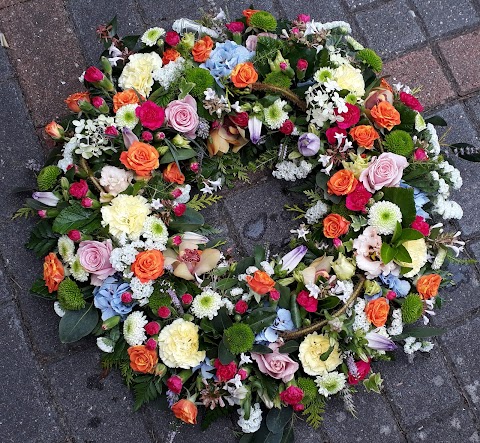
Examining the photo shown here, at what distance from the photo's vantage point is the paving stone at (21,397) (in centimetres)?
232

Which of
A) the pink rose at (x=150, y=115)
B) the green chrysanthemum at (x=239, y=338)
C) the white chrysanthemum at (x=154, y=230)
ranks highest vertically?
the pink rose at (x=150, y=115)

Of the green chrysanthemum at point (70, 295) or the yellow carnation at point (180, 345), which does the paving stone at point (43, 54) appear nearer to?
the green chrysanthemum at point (70, 295)

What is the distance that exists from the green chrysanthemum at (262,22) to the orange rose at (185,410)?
1.30m

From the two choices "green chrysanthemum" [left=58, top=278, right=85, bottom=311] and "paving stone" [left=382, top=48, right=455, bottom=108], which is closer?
"green chrysanthemum" [left=58, top=278, right=85, bottom=311]

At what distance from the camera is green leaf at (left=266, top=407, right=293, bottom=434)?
2.23m

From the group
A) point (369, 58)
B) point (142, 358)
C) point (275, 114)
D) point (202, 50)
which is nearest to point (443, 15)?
point (369, 58)

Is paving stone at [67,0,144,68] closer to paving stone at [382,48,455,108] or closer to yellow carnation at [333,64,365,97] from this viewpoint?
yellow carnation at [333,64,365,97]

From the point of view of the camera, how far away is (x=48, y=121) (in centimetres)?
255

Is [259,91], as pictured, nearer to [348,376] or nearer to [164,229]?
[164,229]

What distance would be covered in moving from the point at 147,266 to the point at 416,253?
882 mm

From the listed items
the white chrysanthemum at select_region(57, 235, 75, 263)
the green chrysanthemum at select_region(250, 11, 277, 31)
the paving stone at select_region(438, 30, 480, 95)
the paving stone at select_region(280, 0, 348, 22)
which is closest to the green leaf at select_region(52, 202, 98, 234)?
the white chrysanthemum at select_region(57, 235, 75, 263)

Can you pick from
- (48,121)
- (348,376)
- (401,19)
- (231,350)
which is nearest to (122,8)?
(48,121)

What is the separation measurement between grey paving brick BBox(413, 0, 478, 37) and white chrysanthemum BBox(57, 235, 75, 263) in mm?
1709

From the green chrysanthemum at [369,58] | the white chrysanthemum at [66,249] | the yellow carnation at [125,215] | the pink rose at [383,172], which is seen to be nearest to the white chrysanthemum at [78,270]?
the white chrysanthemum at [66,249]
